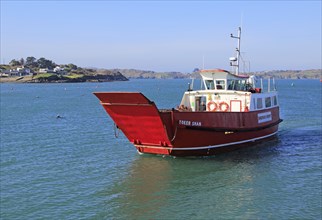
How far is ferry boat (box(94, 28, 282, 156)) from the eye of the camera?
21.5 m

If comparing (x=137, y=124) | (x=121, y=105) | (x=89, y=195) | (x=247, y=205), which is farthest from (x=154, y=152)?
(x=247, y=205)

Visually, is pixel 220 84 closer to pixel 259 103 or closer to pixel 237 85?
pixel 237 85

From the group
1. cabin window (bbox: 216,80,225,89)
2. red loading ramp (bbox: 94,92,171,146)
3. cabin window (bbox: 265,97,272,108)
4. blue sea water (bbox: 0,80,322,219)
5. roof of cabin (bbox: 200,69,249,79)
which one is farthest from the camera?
cabin window (bbox: 265,97,272,108)

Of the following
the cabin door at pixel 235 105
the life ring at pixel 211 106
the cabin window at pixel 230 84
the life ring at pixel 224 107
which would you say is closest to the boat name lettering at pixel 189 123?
the life ring at pixel 211 106

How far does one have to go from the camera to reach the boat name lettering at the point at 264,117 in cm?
2721

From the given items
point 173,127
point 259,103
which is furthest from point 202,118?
point 259,103

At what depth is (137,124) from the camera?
22203 millimetres

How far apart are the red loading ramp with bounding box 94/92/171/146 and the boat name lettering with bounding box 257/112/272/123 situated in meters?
7.89

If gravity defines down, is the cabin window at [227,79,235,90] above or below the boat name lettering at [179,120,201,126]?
above

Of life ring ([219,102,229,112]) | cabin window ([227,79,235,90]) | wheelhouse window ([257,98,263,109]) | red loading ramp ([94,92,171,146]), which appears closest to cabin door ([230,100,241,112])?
life ring ([219,102,229,112])

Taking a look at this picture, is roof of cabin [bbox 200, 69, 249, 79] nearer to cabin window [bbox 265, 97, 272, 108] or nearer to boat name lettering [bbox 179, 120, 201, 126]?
cabin window [bbox 265, 97, 272, 108]

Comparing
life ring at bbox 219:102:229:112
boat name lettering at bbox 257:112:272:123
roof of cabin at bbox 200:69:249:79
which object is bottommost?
boat name lettering at bbox 257:112:272:123

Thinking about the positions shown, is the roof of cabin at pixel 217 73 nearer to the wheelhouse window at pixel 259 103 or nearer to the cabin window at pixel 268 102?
the wheelhouse window at pixel 259 103

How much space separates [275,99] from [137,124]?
1347 centimetres
